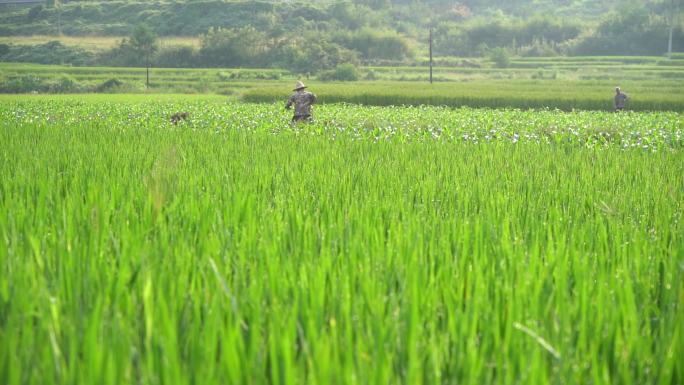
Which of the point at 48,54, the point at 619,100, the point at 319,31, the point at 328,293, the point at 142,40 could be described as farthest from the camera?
the point at 319,31

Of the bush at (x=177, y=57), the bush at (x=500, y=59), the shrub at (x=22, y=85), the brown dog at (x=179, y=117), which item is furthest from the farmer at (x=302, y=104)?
the bush at (x=177, y=57)

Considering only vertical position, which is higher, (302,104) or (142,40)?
(142,40)

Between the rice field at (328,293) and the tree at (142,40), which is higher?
the tree at (142,40)

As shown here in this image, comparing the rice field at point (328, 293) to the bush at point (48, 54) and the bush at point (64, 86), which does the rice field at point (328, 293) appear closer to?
the bush at point (64, 86)

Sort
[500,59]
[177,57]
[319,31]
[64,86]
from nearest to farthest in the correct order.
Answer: [64,86] → [500,59] → [177,57] → [319,31]

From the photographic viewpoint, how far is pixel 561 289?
2.14m

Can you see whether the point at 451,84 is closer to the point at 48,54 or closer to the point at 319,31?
the point at 48,54

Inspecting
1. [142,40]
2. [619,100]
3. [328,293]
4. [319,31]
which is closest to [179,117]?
[619,100]

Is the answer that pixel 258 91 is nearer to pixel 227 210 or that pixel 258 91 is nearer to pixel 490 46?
pixel 227 210

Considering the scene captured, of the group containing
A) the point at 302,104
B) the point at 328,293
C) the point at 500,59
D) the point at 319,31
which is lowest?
the point at 328,293

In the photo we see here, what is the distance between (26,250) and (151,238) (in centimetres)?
53

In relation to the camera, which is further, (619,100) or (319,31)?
(319,31)

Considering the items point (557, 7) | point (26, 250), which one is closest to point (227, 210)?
point (26, 250)

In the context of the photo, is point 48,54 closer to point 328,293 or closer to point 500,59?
point 500,59
